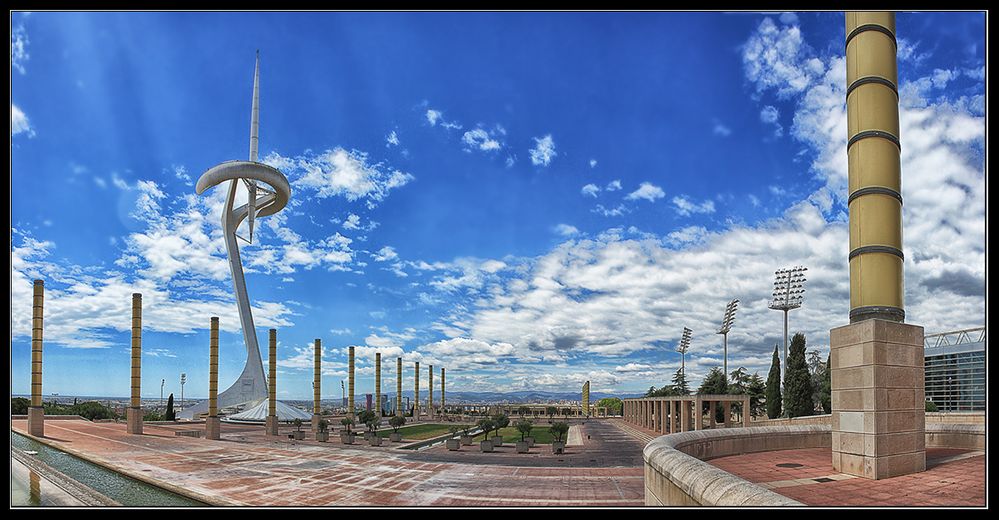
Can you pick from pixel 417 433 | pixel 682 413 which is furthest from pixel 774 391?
pixel 417 433

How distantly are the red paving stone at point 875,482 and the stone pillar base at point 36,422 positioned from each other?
37231 millimetres

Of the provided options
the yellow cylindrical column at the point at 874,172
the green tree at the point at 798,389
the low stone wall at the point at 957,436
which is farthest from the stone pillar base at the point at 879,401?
the green tree at the point at 798,389

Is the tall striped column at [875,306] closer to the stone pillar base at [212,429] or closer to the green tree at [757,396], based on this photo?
the stone pillar base at [212,429]

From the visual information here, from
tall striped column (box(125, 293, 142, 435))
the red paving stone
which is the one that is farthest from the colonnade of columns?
tall striped column (box(125, 293, 142, 435))

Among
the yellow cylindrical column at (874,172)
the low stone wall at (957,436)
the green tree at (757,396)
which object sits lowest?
the green tree at (757,396)

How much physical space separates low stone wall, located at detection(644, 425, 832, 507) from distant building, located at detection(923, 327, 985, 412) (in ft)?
146

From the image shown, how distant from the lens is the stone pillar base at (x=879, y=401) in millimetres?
11463

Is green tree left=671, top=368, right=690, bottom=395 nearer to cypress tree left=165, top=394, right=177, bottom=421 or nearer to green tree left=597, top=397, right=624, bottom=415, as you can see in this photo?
green tree left=597, top=397, right=624, bottom=415

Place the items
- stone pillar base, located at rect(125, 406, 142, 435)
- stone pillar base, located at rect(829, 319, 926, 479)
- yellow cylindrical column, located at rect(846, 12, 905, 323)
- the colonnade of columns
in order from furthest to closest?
stone pillar base, located at rect(125, 406, 142, 435) < the colonnade of columns < yellow cylindrical column, located at rect(846, 12, 905, 323) < stone pillar base, located at rect(829, 319, 926, 479)

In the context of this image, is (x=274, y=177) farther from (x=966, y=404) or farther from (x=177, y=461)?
(x=966, y=404)

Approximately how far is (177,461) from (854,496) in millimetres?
24785

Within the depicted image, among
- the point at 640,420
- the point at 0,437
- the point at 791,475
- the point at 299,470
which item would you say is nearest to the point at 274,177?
the point at 640,420

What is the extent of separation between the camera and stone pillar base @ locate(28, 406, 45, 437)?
117 feet

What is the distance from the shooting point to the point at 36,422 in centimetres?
3619
